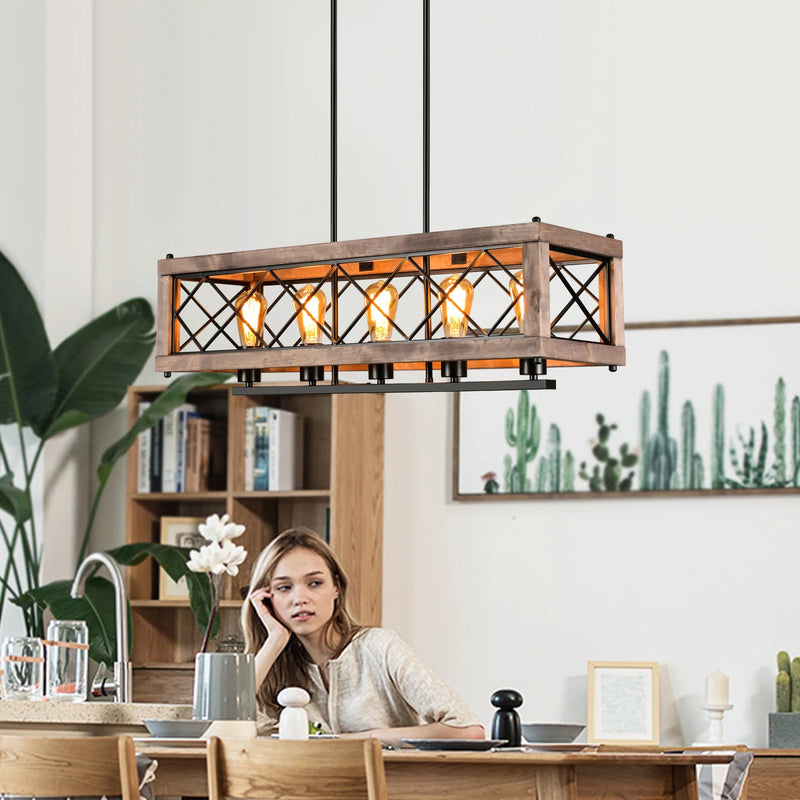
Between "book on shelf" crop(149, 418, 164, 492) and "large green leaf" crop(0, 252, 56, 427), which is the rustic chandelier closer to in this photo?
"book on shelf" crop(149, 418, 164, 492)

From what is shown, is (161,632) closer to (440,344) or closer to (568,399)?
(568,399)

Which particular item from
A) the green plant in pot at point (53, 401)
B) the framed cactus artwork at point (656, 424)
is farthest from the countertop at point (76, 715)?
the framed cactus artwork at point (656, 424)

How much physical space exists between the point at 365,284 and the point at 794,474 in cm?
174

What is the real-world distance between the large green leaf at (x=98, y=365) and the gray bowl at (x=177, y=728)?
2377mm

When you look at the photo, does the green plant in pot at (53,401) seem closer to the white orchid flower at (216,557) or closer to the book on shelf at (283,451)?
the book on shelf at (283,451)

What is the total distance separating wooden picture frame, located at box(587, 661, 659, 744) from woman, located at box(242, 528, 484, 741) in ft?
3.11

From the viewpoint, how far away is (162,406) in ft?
17.9

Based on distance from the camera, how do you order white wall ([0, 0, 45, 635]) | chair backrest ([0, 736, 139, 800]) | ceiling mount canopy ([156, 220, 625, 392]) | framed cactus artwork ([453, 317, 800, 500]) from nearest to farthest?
chair backrest ([0, 736, 139, 800]), ceiling mount canopy ([156, 220, 625, 392]), framed cactus artwork ([453, 317, 800, 500]), white wall ([0, 0, 45, 635])

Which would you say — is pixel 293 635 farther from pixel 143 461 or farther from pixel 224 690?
pixel 143 461

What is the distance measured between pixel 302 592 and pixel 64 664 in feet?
2.87

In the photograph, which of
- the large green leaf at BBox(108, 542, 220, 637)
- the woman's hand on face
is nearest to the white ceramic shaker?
Result: the woman's hand on face

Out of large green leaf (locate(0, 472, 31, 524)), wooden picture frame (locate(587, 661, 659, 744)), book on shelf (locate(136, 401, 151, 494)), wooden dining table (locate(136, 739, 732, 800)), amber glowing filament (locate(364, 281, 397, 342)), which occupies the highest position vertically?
→ amber glowing filament (locate(364, 281, 397, 342))

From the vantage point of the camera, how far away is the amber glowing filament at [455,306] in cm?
356

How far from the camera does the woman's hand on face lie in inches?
177
